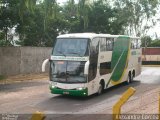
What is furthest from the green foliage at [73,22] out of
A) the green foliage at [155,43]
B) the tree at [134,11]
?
the green foliage at [155,43]

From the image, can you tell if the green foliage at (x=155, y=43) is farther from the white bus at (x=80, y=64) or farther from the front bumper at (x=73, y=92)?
the front bumper at (x=73, y=92)

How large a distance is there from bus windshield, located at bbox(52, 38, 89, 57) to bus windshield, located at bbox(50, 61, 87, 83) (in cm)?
53

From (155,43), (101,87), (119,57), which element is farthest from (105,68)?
(155,43)

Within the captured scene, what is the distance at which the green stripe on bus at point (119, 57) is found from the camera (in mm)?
22516

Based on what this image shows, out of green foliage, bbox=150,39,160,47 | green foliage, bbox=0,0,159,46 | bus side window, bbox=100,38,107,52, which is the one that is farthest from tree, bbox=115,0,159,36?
bus side window, bbox=100,38,107,52

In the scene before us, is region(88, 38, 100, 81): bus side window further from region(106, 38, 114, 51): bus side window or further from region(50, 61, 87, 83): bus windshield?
region(106, 38, 114, 51): bus side window

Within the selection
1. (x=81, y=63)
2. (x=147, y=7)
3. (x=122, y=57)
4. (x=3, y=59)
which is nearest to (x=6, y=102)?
(x=81, y=63)

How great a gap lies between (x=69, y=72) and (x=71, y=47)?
4.85ft

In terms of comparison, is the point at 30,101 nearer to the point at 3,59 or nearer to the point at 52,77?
the point at 52,77

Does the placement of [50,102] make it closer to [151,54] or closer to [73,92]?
[73,92]

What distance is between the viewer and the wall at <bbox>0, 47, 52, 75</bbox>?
101 ft

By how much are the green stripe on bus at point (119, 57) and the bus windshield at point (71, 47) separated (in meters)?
4.12

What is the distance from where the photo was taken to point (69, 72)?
17891mm

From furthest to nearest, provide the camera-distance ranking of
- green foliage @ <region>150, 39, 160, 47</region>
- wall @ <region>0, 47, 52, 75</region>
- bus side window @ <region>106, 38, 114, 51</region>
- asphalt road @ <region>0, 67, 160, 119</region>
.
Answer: green foliage @ <region>150, 39, 160, 47</region> < wall @ <region>0, 47, 52, 75</region> < bus side window @ <region>106, 38, 114, 51</region> < asphalt road @ <region>0, 67, 160, 119</region>
